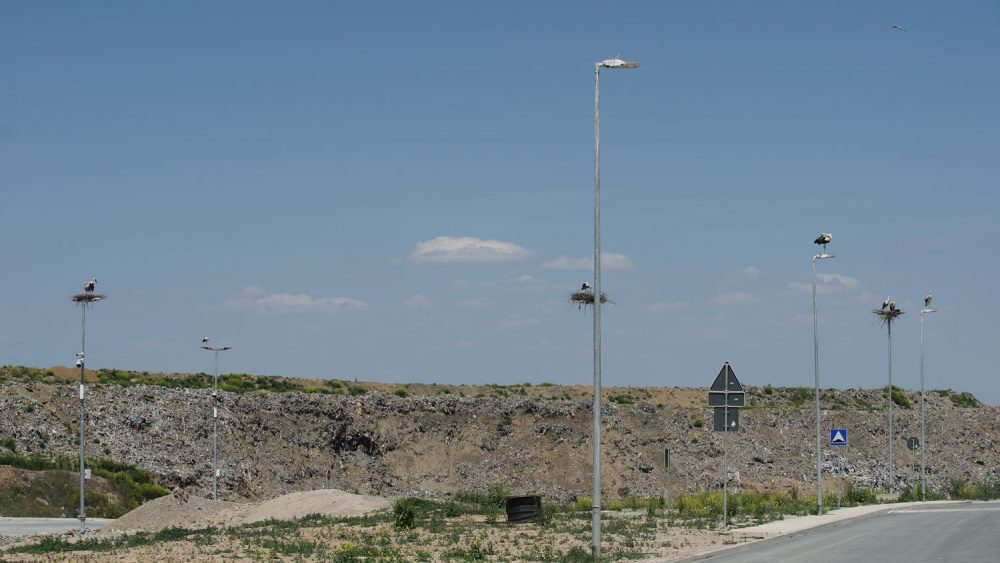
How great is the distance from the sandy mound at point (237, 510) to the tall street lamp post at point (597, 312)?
22063 millimetres

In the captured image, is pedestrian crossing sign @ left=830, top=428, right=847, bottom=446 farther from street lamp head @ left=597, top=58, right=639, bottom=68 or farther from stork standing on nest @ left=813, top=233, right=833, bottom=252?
street lamp head @ left=597, top=58, right=639, bottom=68

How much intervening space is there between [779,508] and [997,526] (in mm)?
11777

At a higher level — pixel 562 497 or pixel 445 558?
pixel 445 558

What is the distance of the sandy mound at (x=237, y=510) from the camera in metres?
45.8

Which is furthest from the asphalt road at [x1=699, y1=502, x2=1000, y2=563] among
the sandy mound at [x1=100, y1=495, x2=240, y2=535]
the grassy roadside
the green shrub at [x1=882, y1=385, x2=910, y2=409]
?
the green shrub at [x1=882, y1=385, x2=910, y2=409]

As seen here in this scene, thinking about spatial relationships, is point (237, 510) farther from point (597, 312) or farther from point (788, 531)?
point (597, 312)

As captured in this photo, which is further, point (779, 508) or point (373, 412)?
point (373, 412)

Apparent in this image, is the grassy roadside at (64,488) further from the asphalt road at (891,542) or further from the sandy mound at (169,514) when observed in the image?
the asphalt road at (891,542)

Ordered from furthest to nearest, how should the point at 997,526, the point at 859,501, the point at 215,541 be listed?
the point at 859,501 → the point at 997,526 → the point at 215,541

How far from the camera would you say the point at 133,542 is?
32.4 metres

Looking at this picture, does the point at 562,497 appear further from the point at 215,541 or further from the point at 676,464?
the point at 215,541

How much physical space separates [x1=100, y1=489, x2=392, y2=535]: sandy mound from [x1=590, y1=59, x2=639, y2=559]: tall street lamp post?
22063 mm

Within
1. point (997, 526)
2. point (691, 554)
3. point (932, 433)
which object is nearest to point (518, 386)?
point (932, 433)

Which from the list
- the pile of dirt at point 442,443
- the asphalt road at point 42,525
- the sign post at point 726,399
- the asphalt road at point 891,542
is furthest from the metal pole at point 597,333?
the pile of dirt at point 442,443
